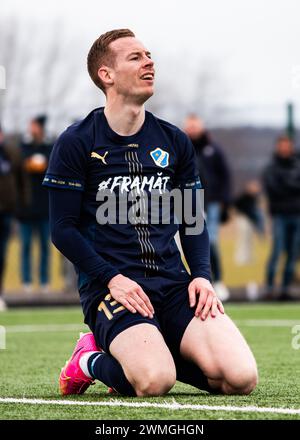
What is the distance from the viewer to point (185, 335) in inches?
225

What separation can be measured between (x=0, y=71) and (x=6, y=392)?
1056 cm

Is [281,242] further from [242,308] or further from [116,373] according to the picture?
[116,373]

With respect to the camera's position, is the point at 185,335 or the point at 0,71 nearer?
the point at 185,335

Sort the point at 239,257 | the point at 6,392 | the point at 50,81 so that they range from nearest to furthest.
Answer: the point at 6,392, the point at 239,257, the point at 50,81

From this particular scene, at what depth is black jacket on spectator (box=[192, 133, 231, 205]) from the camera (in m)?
14.0

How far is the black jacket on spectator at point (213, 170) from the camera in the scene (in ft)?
46.0

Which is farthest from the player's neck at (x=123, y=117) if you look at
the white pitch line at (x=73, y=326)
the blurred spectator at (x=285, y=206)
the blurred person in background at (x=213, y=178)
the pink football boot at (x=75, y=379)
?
the blurred spectator at (x=285, y=206)

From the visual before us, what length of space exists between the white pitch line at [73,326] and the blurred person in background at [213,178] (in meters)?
2.58

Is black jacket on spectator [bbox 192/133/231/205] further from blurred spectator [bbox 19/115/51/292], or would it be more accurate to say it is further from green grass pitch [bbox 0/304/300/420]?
blurred spectator [bbox 19/115/51/292]

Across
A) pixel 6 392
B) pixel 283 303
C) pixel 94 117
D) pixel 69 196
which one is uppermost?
pixel 94 117

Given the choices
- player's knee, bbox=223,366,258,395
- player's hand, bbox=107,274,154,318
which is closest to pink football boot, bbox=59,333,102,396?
player's hand, bbox=107,274,154,318

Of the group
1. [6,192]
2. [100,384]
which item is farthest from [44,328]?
[100,384]

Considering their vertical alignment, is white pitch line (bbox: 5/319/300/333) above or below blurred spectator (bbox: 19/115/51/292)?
below

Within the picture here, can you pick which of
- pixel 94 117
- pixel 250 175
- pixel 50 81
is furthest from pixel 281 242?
pixel 50 81
